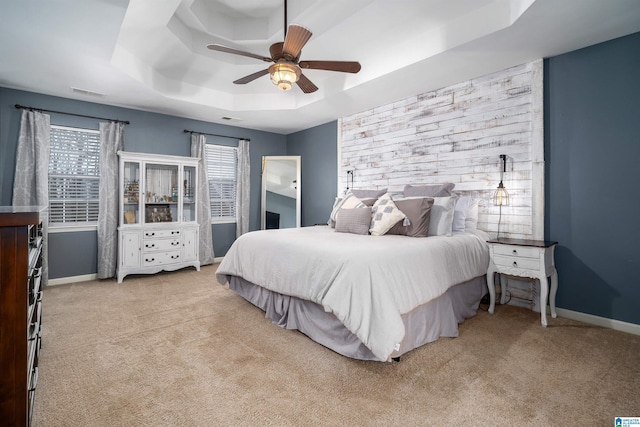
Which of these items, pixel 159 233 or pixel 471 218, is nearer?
pixel 471 218

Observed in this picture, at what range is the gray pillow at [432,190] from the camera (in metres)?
3.49

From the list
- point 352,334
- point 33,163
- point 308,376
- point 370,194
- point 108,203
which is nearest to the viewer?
point 308,376

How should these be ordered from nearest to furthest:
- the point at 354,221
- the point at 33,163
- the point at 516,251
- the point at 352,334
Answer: the point at 352,334, the point at 516,251, the point at 354,221, the point at 33,163

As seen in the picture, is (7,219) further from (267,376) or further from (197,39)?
(197,39)

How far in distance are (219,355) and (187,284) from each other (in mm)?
2128

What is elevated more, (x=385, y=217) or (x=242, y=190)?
(x=242, y=190)

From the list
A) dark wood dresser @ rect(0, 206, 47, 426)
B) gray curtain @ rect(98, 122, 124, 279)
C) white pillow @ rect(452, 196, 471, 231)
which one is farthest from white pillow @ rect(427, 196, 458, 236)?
gray curtain @ rect(98, 122, 124, 279)

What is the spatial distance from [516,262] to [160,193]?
4599mm

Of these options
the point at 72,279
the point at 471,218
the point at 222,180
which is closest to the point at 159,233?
the point at 72,279

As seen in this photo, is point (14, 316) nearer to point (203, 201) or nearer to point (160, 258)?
point (160, 258)

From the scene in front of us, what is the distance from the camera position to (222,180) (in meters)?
5.59

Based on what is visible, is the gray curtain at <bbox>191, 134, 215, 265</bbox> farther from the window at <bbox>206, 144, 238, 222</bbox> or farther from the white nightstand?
the white nightstand

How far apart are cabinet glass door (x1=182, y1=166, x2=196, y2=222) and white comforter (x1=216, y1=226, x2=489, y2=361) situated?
2.12 meters

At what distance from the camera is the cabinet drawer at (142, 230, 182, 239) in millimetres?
4344
